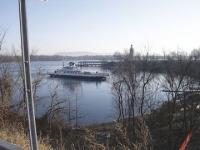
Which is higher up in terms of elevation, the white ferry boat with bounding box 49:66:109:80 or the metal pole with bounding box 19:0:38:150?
the metal pole with bounding box 19:0:38:150

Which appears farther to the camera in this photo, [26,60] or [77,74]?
[77,74]

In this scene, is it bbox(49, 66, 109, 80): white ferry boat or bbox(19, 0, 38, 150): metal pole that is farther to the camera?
bbox(49, 66, 109, 80): white ferry boat

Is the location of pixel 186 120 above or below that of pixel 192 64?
below

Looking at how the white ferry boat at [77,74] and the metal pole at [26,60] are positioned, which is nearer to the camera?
the metal pole at [26,60]

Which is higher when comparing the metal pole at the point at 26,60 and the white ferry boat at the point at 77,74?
the metal pole at the point at 26,60

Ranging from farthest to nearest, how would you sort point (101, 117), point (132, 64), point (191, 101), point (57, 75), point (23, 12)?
point (57, 75), point (132, 64), point (101, 117), point (191, 101), point (23, 12)

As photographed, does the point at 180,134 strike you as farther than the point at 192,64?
No

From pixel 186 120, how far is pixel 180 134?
203 cm

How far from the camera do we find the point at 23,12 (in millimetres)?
3039

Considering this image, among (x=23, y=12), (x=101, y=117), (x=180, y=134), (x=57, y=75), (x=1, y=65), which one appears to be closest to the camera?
(x=23, y=12)

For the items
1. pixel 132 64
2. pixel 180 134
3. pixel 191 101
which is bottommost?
pixel 180 134

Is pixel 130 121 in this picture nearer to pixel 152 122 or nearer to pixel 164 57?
pixel 152 122

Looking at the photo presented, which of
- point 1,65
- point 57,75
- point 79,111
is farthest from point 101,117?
point 57,75

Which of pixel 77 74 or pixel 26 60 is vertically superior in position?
pixel 26 60
